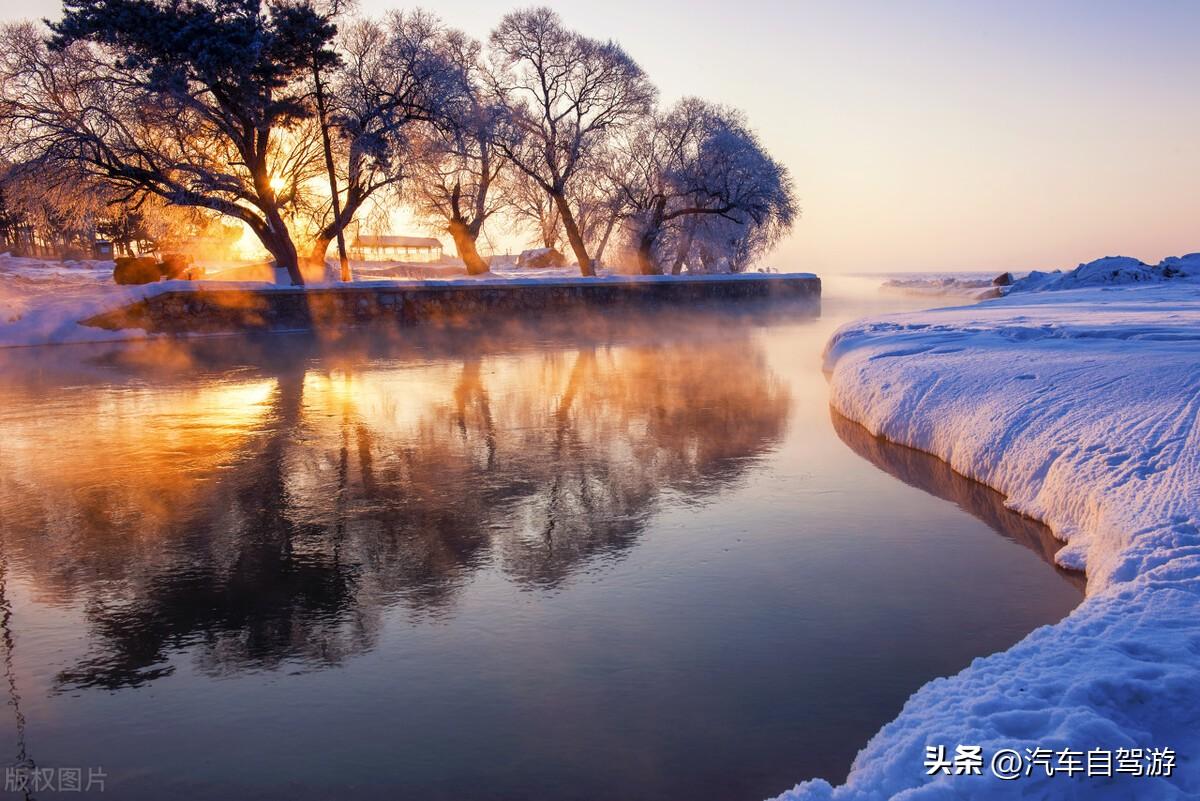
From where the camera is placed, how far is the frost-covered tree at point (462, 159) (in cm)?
2934

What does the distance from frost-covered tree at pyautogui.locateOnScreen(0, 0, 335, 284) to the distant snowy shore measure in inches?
803

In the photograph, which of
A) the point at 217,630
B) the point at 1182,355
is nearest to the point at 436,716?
the point at 217,630

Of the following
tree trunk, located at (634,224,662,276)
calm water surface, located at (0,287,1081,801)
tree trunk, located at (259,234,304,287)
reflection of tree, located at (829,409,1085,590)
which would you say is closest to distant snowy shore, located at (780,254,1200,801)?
reflection of tree, located at (829,409,1085,590)

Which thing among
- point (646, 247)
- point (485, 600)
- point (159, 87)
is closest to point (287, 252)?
point (159, 87)

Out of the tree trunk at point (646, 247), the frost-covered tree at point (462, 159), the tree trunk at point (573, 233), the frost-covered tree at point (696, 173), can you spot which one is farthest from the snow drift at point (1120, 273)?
the frost-covered tree at point (462, 159)

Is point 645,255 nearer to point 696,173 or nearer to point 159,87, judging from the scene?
point 696,173

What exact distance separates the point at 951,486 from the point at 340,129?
2551 centimetres

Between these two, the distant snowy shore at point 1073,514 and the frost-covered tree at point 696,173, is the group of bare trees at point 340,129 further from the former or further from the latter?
the distant snowy shore at point 1073,514

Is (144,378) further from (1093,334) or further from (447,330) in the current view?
(1093,334)

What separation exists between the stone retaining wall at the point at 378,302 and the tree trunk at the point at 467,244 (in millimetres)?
8155

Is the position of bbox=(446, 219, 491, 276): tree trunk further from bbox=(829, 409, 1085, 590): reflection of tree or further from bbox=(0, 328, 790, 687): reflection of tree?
bbox=(829, 409, 1085, 590): reflection of tree

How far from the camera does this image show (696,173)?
3603 cm

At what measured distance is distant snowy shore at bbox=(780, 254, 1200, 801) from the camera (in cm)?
257

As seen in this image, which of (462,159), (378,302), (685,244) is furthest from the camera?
(685,244)
